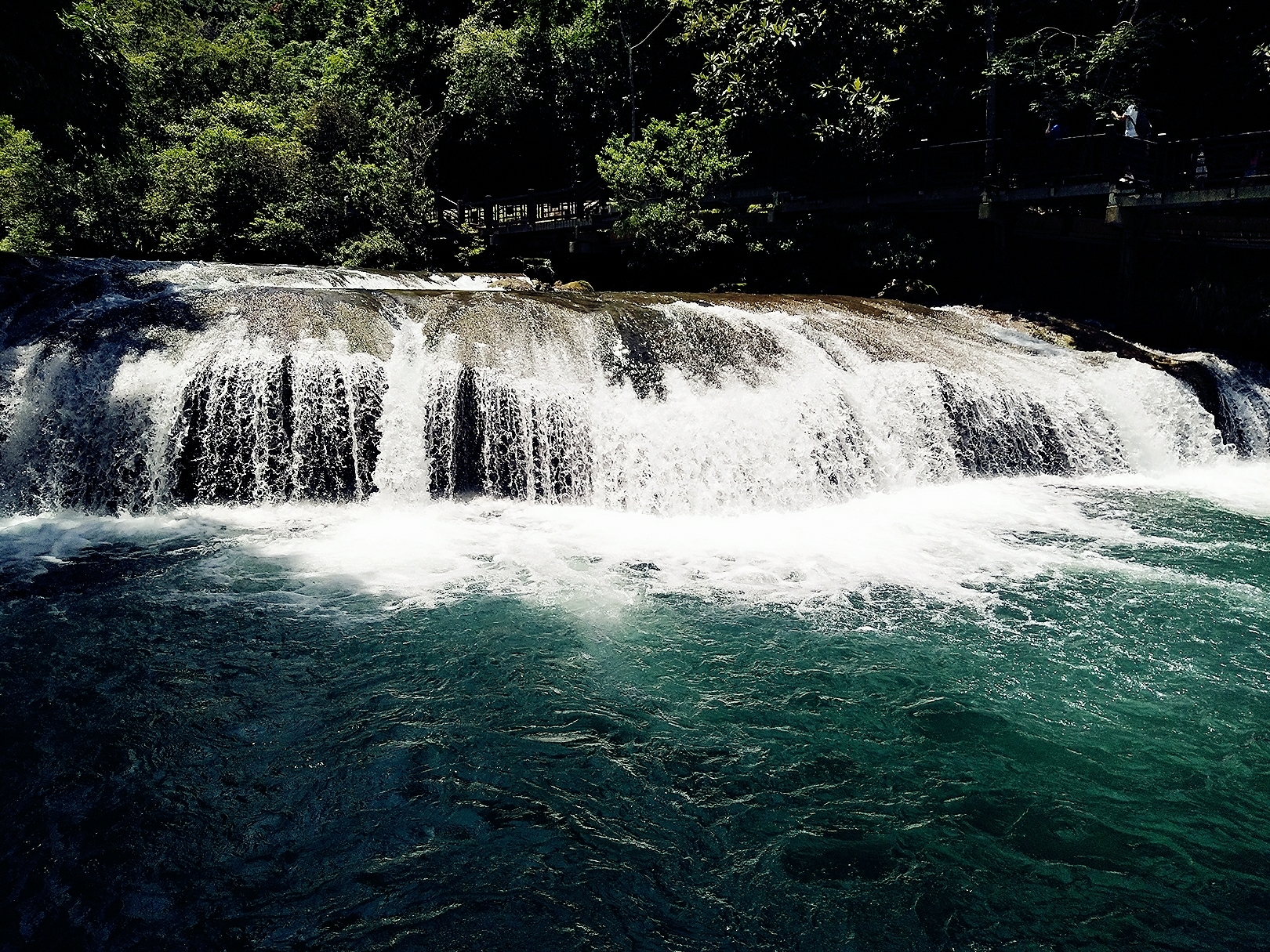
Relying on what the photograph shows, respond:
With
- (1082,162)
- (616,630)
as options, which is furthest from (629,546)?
(1082,162)

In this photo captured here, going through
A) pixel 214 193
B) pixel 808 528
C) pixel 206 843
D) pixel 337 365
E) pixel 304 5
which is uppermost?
pixel 304 5

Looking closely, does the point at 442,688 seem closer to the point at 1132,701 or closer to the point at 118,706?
the point at 118,706

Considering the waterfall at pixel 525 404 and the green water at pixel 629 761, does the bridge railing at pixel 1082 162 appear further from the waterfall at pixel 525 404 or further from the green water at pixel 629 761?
the green water at pixel 629 761

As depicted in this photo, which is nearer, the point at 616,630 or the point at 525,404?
the point at 616,630

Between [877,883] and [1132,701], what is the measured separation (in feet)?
10.2

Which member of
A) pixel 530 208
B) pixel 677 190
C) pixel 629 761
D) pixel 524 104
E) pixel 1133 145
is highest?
pixel 524 104

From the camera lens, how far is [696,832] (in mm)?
5266

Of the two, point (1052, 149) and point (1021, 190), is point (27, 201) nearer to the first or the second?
point (1021, 190)

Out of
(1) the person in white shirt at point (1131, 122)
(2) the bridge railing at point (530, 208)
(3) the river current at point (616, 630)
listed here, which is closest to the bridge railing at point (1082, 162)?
(1) the person in white shirt at point (1131, 122)

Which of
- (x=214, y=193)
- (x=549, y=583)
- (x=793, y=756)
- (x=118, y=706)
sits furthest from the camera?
(x=214, y=193)

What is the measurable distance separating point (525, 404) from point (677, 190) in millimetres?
10508

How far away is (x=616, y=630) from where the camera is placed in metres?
7.85

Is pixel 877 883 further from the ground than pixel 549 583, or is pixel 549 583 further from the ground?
pixel 549 583

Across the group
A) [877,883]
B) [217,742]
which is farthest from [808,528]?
[217,742]
